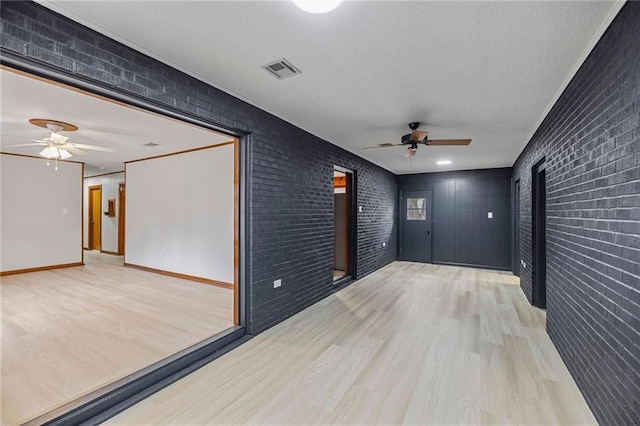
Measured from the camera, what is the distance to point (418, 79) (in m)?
2.50

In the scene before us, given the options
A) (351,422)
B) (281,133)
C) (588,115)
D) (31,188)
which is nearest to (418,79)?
(588,115)

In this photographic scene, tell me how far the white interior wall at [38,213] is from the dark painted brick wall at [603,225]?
8.98 m

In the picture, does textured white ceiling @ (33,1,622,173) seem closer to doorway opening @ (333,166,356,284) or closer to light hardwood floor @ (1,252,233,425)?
doorway opening @ (333,166,356,284)

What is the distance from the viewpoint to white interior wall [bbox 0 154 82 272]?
5.93 meters

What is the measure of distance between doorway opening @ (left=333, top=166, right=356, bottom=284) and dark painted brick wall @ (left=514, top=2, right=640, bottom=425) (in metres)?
3.20

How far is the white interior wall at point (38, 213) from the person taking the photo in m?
5.93

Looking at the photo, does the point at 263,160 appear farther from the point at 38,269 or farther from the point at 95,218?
the point at 95,218

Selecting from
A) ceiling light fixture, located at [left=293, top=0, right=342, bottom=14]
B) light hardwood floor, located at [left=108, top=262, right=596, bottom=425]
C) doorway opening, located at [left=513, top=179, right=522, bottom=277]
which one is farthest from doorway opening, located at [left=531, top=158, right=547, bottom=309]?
ceiling light fixture, located at [left=293, top=0, right=342, bottom=14]

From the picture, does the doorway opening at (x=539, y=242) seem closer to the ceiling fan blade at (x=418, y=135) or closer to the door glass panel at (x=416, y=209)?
the ceiling fan blade at (x=418, y=135)

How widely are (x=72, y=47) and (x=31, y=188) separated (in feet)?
21.6

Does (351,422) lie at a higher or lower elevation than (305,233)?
lower

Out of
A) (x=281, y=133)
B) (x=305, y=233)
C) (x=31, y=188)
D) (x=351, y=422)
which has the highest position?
(x=281, y=133)

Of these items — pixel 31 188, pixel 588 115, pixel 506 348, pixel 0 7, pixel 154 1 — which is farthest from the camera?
pixel 31 188

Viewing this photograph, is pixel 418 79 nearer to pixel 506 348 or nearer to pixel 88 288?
pixel 506 348
